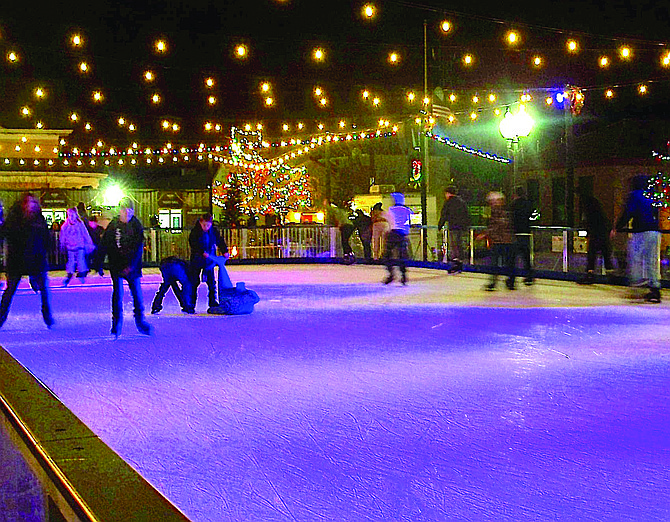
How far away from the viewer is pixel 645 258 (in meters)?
12.9

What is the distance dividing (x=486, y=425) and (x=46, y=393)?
237 centimetres

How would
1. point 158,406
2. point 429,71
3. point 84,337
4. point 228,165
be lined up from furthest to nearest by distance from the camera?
point 228,165
point 429,71
point 84,337
point 158,406

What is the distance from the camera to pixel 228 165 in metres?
35.1

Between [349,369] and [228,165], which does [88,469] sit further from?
[228,165]

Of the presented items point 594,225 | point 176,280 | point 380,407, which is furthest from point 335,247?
point 380,407

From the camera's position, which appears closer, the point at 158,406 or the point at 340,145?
the point at 158,406

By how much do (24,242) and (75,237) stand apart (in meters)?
8.75

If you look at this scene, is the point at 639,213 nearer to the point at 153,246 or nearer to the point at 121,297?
the point at 121,297

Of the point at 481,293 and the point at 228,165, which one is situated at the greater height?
the point at 228,165

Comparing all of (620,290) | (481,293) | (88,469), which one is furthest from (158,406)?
(620,290)

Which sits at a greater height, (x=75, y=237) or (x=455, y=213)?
(x=455, y=213)

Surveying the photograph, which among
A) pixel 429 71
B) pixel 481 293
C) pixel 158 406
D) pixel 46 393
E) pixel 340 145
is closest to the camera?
pixel 46 393

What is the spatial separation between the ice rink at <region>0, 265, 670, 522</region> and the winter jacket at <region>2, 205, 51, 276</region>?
0.69 metres

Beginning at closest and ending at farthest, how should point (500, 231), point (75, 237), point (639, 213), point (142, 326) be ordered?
1. point (142, 326)
2. point (639, 213)
3. point (500, 231)
4. point (75, 237)
